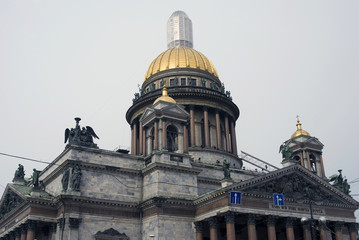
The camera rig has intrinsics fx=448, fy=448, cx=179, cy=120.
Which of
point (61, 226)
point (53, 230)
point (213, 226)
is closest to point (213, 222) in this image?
point (213, 226)

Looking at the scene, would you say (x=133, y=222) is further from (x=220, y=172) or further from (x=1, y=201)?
(x=1, y=201)

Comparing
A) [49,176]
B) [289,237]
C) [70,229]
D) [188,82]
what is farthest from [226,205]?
[188,82]

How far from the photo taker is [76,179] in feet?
117

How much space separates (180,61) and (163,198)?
25.2 metres

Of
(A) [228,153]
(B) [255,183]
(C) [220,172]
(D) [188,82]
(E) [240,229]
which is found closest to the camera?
(B) [255,183]

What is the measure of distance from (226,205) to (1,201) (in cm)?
2466

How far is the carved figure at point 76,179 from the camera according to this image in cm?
3547

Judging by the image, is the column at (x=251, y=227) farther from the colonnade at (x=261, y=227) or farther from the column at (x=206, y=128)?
the column at (x=206, y=128)

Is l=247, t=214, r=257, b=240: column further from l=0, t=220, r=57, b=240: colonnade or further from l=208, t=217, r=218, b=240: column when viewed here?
l=0, t=220, r=57, b=240: colonnade

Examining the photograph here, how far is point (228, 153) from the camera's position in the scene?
5128cm

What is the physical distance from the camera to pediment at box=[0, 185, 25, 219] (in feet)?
131

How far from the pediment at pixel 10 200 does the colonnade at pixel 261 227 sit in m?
15.9

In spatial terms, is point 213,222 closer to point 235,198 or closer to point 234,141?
point 235,198

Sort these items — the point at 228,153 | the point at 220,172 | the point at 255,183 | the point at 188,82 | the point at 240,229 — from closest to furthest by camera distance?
the point at 255,183 → the point at 240,229 → the point at 220,172 → the point at 228,153 → the point at 188,82
